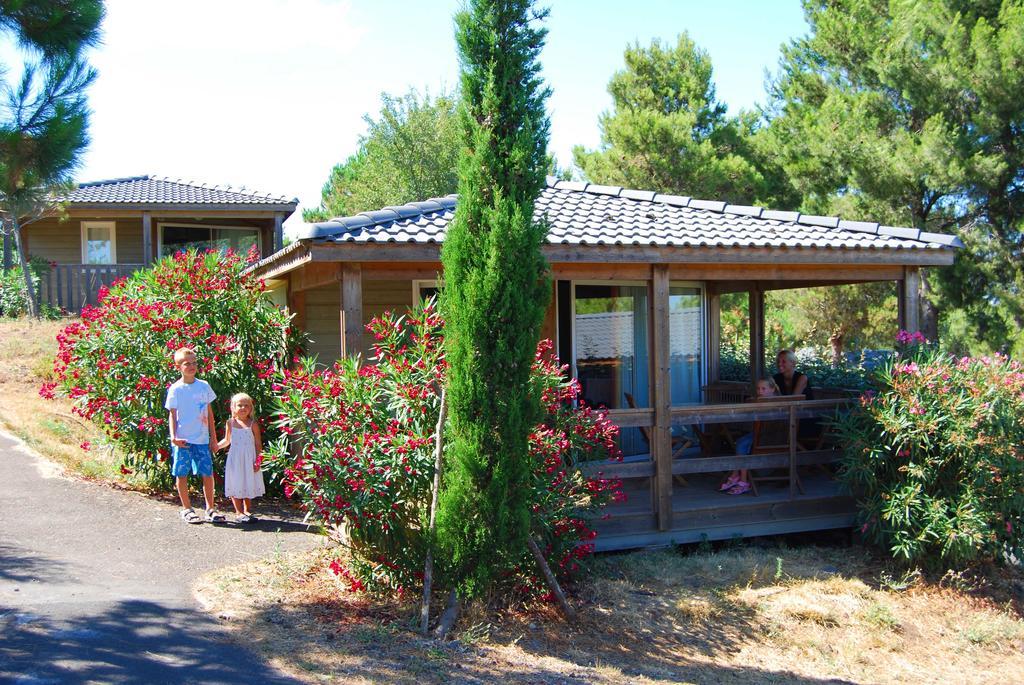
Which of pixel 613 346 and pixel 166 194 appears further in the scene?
pixel 166 194

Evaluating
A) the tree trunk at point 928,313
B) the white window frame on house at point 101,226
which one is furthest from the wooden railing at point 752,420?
the white window frame on house at point 101,226

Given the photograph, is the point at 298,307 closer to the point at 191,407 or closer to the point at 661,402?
the point at 191,407

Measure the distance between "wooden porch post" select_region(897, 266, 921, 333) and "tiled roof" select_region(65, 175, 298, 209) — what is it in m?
14.0

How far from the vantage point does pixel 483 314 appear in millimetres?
5957

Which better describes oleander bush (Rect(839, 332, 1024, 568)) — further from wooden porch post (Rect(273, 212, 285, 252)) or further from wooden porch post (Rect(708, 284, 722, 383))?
wooden porch post (Rect(273, 212, 285, 252))

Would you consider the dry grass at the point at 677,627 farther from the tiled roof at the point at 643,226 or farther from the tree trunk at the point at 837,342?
the tree trunk at the point at 837,342

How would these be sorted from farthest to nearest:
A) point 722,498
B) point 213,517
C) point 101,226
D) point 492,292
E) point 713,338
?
point 101,226 < point 713,338 < point 722,498 < point 213,517 < point 492,292

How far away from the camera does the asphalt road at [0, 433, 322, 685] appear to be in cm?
487

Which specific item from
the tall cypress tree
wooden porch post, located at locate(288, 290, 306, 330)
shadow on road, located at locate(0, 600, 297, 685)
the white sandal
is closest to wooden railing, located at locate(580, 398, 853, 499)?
the tall cypress tree

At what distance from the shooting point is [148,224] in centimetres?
1916

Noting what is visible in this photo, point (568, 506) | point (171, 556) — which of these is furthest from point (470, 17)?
point (171, 556)

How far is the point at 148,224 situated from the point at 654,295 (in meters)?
14.4

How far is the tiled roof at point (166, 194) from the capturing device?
19094mm

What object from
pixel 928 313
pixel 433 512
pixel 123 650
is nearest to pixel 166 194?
pixel 433 512
